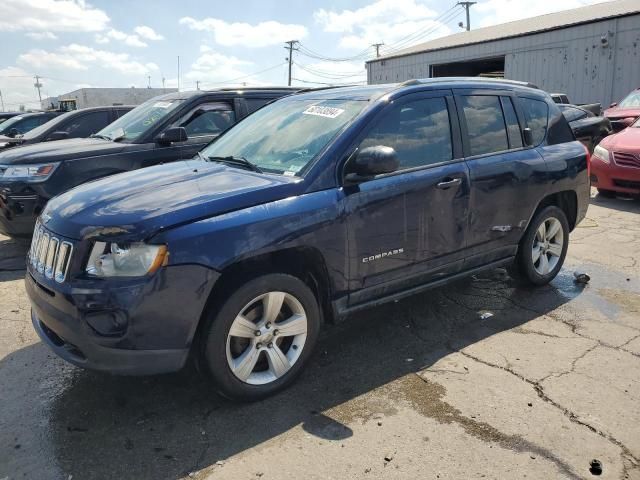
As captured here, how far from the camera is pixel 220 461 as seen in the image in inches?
103

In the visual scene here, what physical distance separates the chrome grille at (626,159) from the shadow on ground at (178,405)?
573 cm

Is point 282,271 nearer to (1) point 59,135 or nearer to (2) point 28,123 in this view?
(1) point 59,135

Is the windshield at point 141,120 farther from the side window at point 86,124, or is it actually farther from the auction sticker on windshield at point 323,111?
the auction sticker on windshield at point 323,111

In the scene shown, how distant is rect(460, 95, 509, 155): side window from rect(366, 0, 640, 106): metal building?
16.7 meters

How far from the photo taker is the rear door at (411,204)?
134 inches

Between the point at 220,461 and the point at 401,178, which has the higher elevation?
the point at 401,178

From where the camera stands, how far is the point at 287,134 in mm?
3764

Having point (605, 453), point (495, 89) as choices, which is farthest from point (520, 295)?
point (605, 453)

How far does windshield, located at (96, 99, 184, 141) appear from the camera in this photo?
6.44 m

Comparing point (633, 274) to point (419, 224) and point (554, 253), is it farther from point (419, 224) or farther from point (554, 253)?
point (419, 224)

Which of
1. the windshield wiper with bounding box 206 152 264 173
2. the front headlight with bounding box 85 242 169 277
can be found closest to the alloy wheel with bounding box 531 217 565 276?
the windshield wiper with bounding box 206 152 264 173

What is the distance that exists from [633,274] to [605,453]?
134 inches

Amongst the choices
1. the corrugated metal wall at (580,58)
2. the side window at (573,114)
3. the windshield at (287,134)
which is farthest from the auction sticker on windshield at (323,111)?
the corrugated metal wall at (580,58)

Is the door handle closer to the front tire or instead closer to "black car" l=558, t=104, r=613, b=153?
the front tire
